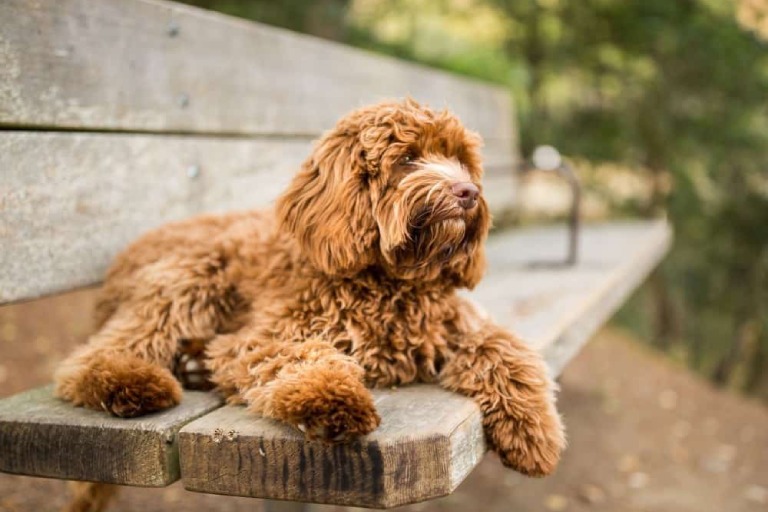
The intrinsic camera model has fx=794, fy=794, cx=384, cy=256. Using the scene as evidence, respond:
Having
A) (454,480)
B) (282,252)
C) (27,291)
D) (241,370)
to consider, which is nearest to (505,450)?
(454,480)

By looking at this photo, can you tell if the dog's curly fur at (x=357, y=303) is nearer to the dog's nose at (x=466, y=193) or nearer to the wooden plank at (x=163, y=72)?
the dog's nose at (x=466, y=193)

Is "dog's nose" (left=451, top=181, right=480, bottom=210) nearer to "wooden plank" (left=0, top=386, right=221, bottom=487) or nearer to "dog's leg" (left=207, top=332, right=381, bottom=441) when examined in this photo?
"dog's leg" (left=207, top=332, right=381, bottom=441)

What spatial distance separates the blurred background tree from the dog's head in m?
5.30

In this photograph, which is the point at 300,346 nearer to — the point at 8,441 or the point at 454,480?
the point at 454,480

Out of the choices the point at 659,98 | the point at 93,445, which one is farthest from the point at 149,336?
the point at 659,98

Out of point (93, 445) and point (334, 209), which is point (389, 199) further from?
point (93, 445)

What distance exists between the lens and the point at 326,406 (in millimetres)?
1661

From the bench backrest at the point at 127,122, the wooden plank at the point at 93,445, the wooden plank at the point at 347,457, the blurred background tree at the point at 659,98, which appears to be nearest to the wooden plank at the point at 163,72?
the bench backrest at the point at 127,122

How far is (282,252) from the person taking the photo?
236 cm

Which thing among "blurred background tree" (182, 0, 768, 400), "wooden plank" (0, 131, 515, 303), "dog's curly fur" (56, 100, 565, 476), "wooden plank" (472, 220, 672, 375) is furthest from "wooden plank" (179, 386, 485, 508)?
"blurred background tree" (182, 0, 768, 400)

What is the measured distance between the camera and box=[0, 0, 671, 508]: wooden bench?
1706mm

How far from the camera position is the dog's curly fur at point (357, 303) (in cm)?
201

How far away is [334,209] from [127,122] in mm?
A: 1065

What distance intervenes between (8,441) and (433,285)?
3.82 feet
